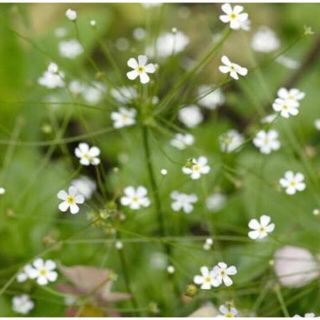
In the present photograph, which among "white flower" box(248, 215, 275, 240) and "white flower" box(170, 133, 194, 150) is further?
"white flower" box(170, 133, 194, 150)

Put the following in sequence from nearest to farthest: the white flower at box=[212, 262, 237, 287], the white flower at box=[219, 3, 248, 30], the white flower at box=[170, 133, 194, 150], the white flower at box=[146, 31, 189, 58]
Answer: the white flower at box=[212, 262, 237, 287], the white flower at box=[219, 3, 248, 30], the white flower at box=[170, 133, 194, 150], the white flower at box=[146, 31, 189, 58]

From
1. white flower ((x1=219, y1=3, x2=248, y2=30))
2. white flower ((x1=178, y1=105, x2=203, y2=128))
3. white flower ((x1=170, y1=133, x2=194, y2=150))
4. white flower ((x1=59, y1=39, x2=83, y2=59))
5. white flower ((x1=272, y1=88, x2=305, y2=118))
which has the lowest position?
white flower ((x1=272, y1=88, x2=305, y2=118))

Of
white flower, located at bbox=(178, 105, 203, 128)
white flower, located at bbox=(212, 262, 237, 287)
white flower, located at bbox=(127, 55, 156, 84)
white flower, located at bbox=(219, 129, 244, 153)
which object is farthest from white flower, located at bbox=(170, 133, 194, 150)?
white flower, located at bbox=(212, 262, 237, 287)

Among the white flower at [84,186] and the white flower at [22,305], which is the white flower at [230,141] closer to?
the white flower at [84,186]

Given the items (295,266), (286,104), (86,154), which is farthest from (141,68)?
(295,266)

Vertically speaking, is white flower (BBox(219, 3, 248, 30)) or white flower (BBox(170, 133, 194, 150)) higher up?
white flower (BBox(219, 3, 248, 30))

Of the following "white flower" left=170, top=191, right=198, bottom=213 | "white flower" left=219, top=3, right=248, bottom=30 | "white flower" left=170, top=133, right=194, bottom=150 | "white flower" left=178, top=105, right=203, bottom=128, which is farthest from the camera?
"white flower" left=178, top=105, right=203, bottom=128

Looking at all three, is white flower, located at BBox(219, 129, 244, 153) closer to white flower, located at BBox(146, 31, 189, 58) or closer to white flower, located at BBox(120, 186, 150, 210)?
white flower, located at BBox(120, 186, 150, 210)
